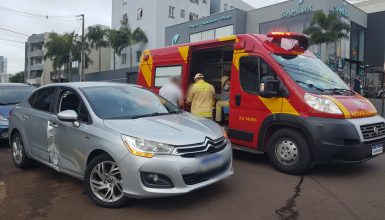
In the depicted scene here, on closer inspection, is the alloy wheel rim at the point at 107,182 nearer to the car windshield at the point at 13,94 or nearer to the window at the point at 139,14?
the car windshield at the point at 13,94

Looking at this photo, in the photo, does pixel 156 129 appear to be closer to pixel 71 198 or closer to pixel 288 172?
pixel 71 198

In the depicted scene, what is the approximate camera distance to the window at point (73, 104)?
5.02 meters

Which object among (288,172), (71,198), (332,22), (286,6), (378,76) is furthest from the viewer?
(378,76)

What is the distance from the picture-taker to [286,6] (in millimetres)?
29188

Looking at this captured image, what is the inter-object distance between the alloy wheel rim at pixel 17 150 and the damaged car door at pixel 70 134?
4.59 feet

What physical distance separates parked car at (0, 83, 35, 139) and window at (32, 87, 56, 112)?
2699mm

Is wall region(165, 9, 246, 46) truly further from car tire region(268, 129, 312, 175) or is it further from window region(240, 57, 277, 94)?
car tire region(268, 129, 312, 175)

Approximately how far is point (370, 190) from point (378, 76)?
31.3 meters

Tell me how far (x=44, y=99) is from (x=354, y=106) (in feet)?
16.4

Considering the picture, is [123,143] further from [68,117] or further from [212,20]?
[212,20]

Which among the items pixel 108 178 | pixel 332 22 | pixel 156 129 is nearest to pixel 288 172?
pixel 156 129

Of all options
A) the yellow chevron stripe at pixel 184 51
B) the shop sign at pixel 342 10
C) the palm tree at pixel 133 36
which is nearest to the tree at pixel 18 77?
the palm tree at pixel 133 36

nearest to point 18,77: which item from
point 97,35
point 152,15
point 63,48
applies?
point 63,48

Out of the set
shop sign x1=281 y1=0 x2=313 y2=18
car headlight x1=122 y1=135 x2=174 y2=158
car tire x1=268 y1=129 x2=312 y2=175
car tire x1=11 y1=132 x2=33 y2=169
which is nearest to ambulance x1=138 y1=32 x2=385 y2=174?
car tire x1=268 y1=129 x2=312 y2=175
